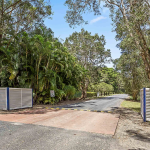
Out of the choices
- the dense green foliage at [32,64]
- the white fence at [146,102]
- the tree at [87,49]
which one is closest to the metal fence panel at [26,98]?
the dense green foliage at [32,64]

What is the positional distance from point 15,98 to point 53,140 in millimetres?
6718

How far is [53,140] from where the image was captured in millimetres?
4258

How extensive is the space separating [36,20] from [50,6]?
1630mm

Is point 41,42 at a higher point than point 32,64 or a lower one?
higher

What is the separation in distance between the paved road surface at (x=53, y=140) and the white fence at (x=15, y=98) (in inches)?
186

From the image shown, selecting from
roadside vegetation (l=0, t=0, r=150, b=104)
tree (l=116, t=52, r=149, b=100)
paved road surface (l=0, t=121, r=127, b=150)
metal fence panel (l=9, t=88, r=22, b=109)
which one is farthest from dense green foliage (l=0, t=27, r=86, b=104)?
tree (l=116, t=52, r=149, b=100)

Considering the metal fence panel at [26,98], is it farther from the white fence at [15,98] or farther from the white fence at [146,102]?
the white fence at [146,102]

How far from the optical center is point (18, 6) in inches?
425

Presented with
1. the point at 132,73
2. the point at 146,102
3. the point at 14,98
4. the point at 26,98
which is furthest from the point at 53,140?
the point at 132,73

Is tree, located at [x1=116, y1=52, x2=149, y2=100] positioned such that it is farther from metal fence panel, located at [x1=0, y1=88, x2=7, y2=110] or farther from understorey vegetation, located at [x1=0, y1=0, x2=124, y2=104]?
metal fence panel, located at [x1=0, y1=88, x2=7, y2=110]

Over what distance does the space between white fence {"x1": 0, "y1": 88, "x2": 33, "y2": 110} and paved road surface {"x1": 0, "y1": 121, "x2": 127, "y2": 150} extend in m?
4.73

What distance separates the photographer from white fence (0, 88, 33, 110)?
9500 millimetres

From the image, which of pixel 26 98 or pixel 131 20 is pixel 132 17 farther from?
pixel 26 98

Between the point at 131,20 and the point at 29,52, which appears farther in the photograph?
the point at 29,52
